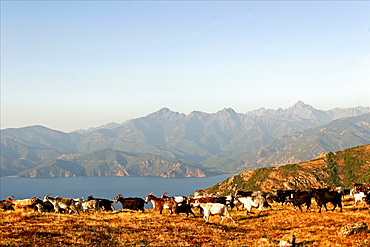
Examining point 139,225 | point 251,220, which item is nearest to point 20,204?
point 139,225

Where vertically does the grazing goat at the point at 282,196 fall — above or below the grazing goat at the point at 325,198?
below

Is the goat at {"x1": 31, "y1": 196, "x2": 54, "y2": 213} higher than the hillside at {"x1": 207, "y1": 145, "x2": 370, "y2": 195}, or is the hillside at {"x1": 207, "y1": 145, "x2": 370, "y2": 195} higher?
the goat at {"x1": 31, "y1": 196, "x2": 54, "y2": 213}

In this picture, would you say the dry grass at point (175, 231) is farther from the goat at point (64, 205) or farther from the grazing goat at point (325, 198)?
the goat at point (64, 205)

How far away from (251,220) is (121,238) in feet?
41.2

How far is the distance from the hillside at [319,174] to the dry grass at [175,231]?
109403 millimetres

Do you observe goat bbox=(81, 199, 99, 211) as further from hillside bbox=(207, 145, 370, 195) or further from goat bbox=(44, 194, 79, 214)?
hillside bbox=(207, 145, 370, 195)

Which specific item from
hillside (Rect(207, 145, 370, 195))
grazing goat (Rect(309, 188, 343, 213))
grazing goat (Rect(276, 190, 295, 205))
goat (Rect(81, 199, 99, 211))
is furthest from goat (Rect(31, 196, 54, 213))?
hillside (Rect(207, 145, 370, 195))

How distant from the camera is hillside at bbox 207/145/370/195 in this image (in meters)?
128

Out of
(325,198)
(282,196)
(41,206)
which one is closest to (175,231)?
(325,198)

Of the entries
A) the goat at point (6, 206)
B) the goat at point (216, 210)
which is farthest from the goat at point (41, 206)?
the goat at point (216, 210)

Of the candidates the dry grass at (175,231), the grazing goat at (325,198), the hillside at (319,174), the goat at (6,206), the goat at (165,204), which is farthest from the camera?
the hillside at (319,174)

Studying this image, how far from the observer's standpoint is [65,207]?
93.4ft

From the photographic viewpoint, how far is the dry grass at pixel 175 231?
16.0 m

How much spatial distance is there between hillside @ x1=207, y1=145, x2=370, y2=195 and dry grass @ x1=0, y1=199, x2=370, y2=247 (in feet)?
359
